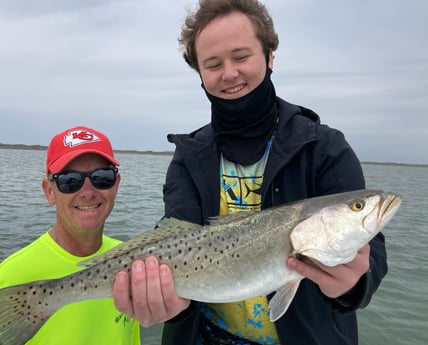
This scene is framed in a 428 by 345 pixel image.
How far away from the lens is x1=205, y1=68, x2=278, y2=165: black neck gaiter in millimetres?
2994

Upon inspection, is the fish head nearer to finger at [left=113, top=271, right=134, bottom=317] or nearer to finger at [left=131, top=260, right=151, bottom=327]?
finger at [left=131, top=260, right=151, bottom=327]

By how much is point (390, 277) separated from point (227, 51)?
1019 centimetres

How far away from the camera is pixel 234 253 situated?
282 cm

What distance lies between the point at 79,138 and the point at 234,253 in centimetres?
209

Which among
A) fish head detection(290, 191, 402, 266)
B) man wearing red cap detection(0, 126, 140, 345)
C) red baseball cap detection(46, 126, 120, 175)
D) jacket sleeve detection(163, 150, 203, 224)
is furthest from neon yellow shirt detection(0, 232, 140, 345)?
fish head detection(290, 191, 402, 266)

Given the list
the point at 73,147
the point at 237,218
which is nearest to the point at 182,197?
the point at 237,218

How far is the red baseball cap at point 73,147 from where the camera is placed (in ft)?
11.9

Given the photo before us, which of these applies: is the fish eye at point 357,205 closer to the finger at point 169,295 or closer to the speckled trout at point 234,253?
the speckled trout at point 234,253

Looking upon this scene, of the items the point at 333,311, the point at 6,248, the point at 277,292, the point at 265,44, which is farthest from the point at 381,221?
the point at 6,248

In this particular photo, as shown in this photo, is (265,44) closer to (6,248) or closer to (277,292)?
(277,292)

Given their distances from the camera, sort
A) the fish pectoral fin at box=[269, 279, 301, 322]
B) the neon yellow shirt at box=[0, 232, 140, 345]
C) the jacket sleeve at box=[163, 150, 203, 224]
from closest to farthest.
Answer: the fish pectoral fin at box=[269, 279, 301, 322] → the jacket sleeve at box=[163, 150, 203, 224] → the neon yellow shirt at box=[0, 232, 140, 345]

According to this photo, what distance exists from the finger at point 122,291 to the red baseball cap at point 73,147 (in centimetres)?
144

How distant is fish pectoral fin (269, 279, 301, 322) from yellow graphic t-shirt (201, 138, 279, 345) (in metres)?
0.36

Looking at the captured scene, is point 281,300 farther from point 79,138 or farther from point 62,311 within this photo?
point 79,138
